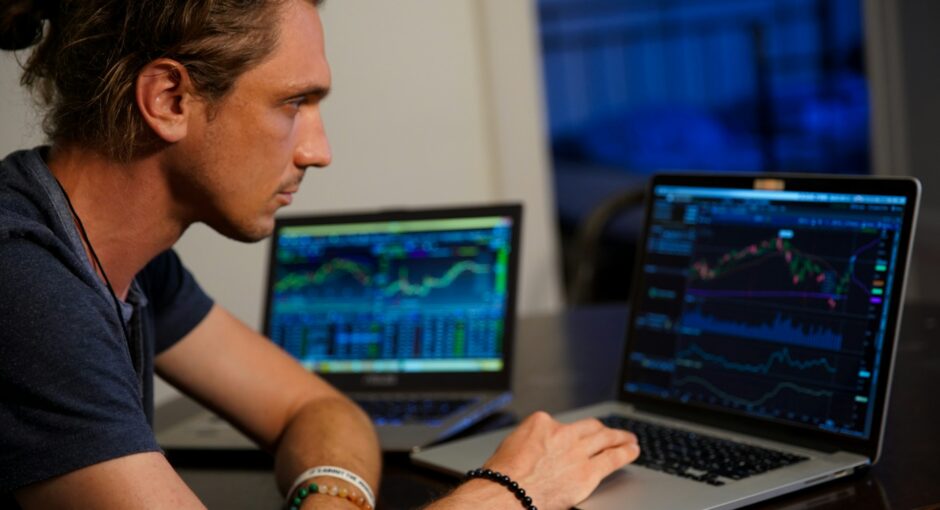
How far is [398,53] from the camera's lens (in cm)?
305

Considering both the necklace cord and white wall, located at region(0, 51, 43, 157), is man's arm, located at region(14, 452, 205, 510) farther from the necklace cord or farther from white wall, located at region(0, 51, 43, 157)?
white wall, located at region(0, 51, 43, 157)

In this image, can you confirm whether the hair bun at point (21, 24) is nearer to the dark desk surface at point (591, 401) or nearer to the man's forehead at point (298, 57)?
→ the man's forehead at point (298, 57)

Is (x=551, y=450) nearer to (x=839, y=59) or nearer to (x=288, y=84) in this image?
(x=288, y=84)

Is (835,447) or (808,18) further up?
(808,18)

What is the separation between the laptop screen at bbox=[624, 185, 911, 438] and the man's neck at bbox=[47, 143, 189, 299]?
61cm

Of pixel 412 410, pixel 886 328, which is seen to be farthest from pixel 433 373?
pixel 886 328

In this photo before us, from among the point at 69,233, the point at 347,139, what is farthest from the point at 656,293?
the point at 347,139

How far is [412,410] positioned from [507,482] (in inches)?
18.8

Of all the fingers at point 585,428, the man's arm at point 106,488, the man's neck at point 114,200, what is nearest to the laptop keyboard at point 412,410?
the fingers at point 585,428

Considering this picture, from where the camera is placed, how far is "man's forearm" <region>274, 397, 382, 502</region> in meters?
1.33

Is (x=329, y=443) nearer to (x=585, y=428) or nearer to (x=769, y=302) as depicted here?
(x=585, y=428)

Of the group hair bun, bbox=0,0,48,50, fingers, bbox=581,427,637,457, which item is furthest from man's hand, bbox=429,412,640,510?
hair bun, bbox=0,0,48,50

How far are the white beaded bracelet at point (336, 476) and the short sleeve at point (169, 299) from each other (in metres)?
0.28

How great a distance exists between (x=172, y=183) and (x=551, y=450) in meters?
0.47
